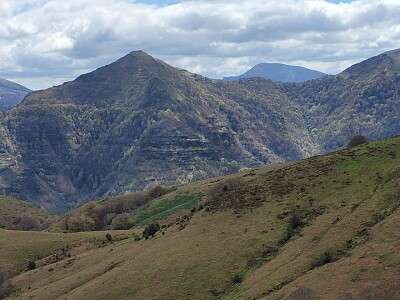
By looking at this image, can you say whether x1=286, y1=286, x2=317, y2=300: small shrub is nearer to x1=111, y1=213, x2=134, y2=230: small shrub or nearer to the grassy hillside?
the grassy hillside

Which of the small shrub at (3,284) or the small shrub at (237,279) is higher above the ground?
the small shrub at (237,279)

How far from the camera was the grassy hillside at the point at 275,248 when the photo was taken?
6231 cm

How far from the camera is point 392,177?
85750mm

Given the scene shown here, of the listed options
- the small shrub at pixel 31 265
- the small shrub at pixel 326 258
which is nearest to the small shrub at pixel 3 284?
the small shrub at pixel 31 265

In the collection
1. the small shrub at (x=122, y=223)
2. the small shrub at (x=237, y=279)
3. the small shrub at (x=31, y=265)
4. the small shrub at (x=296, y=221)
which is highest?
the small shrub at (x=296, y=221)

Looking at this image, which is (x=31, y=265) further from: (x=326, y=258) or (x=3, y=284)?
(x=326, y=258)

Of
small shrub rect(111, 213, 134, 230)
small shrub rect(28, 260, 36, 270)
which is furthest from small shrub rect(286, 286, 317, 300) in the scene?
small shrub rect(111, 213, 134, 230)

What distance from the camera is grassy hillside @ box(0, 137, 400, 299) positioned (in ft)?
204

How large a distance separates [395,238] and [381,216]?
30.1ft

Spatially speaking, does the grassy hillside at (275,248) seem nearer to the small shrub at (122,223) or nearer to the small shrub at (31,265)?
the small shrub at (31,265)

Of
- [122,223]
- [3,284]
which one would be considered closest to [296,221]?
[3,284]

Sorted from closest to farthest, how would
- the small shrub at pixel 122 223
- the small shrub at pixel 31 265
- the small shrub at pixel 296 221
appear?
the small shrub at pixel 296 221 → the small shrub at pixel 31 265 → the small shrub at pixel 122 223

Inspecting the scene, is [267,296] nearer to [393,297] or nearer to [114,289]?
[393,297]

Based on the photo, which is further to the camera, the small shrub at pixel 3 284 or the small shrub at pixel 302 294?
the small shrub at pixel 3 284
